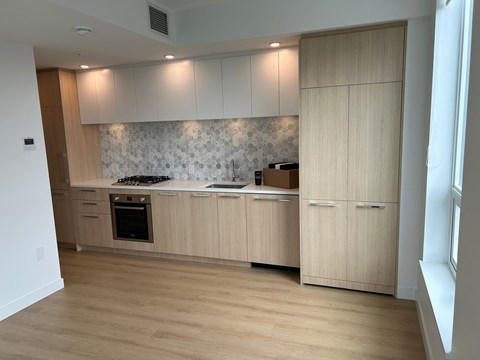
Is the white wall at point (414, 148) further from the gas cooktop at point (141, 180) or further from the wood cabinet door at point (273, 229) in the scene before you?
the gas cooktop at point (141, 180)

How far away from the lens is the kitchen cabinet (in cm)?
301

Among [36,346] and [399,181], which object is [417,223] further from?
[36,346]

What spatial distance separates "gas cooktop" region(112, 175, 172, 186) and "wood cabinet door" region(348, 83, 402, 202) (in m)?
2.44

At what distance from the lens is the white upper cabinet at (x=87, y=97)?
4734mm

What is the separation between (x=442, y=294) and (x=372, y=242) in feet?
3.48

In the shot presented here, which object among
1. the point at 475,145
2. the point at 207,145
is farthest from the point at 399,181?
the point at 207,145

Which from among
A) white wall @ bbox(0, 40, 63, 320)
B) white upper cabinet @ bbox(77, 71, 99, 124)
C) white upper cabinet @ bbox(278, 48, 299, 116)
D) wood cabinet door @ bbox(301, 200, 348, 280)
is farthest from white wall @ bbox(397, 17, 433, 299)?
white upper cabinet @ bbox(77, 71, 99, 124)

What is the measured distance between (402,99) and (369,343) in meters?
1.94

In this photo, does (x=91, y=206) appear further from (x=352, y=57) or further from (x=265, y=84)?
(x=352, y=57)

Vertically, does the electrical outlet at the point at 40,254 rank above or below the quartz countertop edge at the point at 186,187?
below

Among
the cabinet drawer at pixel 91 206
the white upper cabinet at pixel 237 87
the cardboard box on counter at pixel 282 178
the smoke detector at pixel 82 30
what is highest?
the smoke detector at pixel 82 30

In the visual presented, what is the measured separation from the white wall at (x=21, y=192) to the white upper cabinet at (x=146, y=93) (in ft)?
4.30

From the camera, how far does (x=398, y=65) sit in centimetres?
300

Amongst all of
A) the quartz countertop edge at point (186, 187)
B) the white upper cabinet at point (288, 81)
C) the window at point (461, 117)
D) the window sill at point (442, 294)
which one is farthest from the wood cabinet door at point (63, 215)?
the window at point (461, 117)
